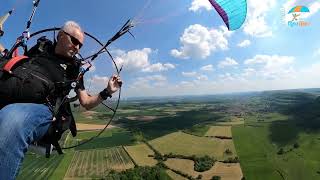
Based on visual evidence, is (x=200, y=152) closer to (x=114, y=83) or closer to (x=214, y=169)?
(x=214, y=169)

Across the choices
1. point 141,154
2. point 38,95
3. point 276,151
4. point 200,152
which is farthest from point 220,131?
point 38,95

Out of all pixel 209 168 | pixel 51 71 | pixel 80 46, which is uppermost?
pixel 80 46

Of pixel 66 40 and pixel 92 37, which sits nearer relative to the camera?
pixel 66 40

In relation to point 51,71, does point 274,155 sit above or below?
below

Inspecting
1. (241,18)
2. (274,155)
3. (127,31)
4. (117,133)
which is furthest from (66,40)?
(117,133)

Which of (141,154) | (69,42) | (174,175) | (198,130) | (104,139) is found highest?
(69,42)

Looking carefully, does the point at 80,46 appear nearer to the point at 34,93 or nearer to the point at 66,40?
the point at 66,40

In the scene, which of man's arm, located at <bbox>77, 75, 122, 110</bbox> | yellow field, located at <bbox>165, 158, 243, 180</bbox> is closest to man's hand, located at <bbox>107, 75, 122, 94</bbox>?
man's arm, located at <bbox>77, 75, 122, 110</bbox>

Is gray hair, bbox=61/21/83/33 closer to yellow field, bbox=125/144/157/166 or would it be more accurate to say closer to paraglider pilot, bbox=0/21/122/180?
paraglider pilot, bbox=0/21/122/180
